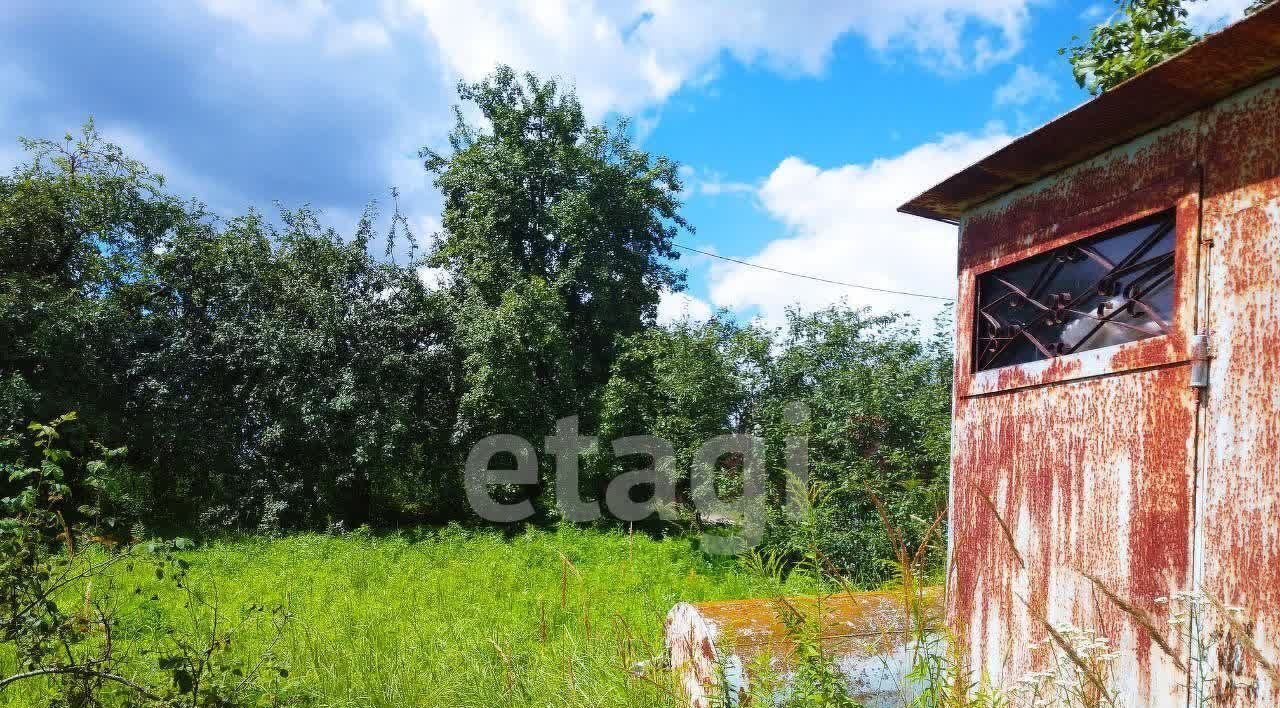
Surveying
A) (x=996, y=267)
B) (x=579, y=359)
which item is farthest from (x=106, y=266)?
(x=996, y=267)

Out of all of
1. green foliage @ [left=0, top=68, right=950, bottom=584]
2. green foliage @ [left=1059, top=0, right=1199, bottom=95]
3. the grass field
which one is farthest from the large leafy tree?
green foliage @ [left=1059, top=0, right=1199, bottom=95]

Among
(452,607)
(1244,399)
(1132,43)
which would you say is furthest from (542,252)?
(1244,399)

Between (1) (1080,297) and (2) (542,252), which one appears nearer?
(1) (1080,297)

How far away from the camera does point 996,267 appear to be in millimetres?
3727

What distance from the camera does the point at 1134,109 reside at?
9.66 feet

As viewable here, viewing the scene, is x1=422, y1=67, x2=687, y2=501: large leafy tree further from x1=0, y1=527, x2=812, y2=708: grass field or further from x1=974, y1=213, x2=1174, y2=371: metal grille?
x1=974, y1=213, x2=1174, y2=371: metal grille

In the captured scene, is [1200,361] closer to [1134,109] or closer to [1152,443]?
[1152,443]

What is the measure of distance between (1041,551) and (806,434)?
5920 millimetres

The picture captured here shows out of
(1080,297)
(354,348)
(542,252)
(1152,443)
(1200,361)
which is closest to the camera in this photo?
(1200,361)

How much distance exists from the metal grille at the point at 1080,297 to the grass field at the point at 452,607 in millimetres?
1704

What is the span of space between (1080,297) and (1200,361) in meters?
0.62

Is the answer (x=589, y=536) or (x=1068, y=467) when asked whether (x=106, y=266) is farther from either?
(x=1068, y=467)

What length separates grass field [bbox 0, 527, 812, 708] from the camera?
389 cm

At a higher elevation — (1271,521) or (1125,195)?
(1125,195)
